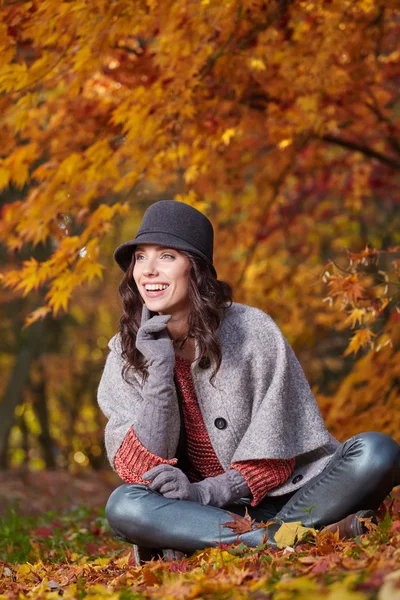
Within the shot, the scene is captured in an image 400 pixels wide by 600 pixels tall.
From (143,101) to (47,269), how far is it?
3.91 feet

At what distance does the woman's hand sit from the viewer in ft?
12.0

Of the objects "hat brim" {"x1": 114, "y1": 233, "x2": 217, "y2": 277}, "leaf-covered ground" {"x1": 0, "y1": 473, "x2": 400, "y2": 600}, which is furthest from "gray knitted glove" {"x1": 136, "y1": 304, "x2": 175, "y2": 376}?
"leaf-covered ground" {"x1": 0, "y1": 473, "x2": 400, "y2": 600}

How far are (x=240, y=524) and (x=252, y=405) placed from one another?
0.59m

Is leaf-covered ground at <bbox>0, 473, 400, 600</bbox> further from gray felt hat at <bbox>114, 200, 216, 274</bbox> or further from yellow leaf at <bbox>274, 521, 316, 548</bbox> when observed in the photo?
gray felt hat at <bbox>114, 200, 216, 274</bbox>

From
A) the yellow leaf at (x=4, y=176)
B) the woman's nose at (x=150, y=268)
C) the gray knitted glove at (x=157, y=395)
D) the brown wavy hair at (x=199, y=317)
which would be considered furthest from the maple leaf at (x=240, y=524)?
the yellow leaf at (x=4, y=176)

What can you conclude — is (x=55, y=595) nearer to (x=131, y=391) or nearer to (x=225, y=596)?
(x=225, y=596)

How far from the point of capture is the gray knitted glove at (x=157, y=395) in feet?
11.8

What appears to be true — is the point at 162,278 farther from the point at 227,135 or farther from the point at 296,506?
the point at 227,135

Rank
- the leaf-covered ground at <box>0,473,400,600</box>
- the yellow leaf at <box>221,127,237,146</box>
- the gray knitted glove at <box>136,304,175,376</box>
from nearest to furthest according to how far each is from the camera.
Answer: the leaf-covered ground at <box>0,473,400,600</box> → the gray knitted glove at <box>136,304,175,376</box> → the yellow leaf at <box>221,127,237,146</box>

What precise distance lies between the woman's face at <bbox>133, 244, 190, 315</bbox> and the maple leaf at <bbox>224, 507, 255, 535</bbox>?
1019mm

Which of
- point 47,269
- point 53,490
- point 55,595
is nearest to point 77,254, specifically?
point 47,269

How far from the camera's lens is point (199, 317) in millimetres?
3824

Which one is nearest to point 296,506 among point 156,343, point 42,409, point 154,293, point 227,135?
point 156,343

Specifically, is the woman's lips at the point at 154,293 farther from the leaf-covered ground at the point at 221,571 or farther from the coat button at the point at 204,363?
the leaf-covered ground at the point at 221,571
